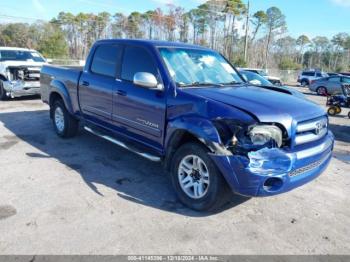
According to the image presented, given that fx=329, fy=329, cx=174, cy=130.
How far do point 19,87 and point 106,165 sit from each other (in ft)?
24.2

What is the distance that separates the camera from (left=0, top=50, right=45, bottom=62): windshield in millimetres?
11952

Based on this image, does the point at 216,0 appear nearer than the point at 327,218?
No

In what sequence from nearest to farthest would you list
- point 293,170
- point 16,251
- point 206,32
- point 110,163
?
1. point 16,251
2. point 293,170
3. point 110,163
4. point 206,32

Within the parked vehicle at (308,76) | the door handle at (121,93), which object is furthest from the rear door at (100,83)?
the parked vehicle at (308,76)

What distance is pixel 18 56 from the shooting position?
12.5m

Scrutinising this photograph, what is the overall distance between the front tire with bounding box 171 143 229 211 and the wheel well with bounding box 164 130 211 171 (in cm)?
9

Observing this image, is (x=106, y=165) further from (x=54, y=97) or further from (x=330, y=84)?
(x=330, y=84)

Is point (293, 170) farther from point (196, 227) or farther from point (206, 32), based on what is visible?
point (206, 32)

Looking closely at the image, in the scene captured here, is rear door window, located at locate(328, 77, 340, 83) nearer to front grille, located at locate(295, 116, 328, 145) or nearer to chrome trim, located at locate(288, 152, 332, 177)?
front grille, located at locate(295, 116, 328, 145)

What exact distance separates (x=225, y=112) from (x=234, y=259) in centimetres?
146

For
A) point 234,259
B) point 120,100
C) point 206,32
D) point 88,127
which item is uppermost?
point 206,32

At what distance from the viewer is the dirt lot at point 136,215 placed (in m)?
3.21

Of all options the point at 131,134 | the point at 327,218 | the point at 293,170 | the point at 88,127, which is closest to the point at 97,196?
the point at 131,134

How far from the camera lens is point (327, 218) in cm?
389
